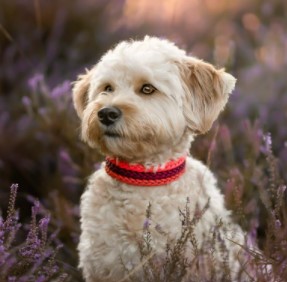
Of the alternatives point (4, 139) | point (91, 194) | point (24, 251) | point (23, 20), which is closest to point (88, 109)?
point (91, 194)

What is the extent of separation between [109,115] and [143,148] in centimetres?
23

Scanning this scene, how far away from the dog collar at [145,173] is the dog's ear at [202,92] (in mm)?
225

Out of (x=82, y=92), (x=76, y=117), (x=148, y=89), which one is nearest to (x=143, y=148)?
(x=148, y=89)

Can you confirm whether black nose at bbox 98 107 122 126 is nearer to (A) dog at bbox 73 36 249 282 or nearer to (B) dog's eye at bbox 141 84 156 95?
(A) dog at bbox 73 36 249 282

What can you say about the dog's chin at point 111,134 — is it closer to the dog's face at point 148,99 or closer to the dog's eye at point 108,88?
the dog's face at point 148,99

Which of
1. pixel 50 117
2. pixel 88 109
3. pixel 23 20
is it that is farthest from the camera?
pixel 23 20

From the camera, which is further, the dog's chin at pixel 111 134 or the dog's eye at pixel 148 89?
the dog's eye at pixel 148 89

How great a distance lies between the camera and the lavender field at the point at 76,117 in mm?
3597

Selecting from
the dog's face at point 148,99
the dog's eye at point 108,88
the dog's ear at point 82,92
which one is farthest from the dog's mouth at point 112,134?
the dog's ear at point 82,92

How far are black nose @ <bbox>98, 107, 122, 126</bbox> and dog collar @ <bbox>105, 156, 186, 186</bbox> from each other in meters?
0.28

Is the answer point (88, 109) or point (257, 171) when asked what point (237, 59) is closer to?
point (257, 171)

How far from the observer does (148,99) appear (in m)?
3.25

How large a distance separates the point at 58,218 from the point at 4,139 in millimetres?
1340

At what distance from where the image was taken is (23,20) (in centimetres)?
717
